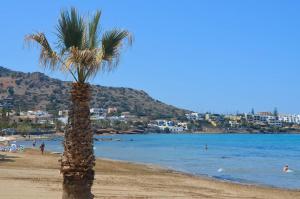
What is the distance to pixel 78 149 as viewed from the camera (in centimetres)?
1022

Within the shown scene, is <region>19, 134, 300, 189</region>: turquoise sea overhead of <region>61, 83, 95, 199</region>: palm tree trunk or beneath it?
beneath

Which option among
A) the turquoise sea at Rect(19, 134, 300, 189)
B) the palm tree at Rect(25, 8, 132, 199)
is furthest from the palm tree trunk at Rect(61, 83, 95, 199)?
the turquoise sea at Rect(19, 134, 300, 189)

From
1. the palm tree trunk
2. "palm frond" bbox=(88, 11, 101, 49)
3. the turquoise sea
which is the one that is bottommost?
the turquoise sea

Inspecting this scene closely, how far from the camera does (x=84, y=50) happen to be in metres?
10.2

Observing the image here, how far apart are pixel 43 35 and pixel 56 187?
9570 millimetres

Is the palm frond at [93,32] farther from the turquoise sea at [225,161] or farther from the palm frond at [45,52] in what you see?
the turquoise sea at [225,161]

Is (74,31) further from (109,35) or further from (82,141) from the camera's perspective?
(82,141)

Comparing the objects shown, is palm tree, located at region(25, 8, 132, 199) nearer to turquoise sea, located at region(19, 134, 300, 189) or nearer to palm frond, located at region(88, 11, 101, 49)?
palm frond, located at region(88, 11, 101, 49)

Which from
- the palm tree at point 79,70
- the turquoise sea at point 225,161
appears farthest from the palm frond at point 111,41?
the turquoise sea at point 225,161

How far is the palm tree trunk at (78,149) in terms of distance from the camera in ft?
33.5

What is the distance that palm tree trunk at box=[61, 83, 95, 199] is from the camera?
33.5ft

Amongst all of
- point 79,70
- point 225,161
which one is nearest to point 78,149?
point 79,70

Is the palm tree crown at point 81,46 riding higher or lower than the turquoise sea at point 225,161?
higher

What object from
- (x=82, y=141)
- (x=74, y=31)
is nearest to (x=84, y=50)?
(x=74, y=31)
